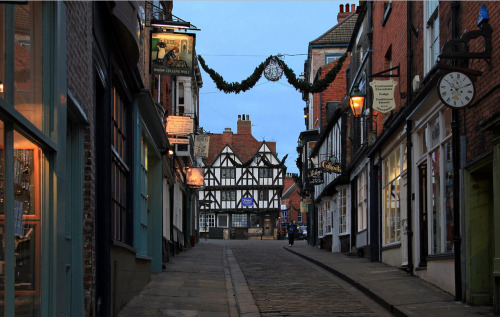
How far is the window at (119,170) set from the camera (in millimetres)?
9594

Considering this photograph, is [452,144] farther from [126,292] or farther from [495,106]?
[126,292]

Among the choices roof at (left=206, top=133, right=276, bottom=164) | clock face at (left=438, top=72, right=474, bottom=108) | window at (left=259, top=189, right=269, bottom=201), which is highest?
roof at (left=206, top=133, right=276, bottom=164)

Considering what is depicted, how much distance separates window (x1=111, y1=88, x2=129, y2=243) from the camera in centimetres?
959

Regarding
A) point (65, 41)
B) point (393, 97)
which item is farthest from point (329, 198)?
point (65, 41)

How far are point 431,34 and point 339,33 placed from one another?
26827 millimetres

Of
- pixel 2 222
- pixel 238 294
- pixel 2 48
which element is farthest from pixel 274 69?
pixel 2 222

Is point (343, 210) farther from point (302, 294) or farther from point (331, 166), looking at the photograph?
point (302, 294)

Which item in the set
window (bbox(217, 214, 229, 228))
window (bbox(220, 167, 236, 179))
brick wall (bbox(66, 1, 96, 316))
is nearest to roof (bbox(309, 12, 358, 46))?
window (bbox(220, 167, 236, 179))

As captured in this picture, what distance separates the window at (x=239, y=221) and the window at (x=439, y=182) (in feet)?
169

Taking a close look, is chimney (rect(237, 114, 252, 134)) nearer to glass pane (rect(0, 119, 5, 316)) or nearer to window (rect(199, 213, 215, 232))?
window (rect(199, 213, 215, 232))

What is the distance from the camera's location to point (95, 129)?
8.28 metres

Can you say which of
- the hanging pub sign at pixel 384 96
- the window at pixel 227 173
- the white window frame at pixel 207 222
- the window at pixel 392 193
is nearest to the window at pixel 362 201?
the window at pixel 392 193

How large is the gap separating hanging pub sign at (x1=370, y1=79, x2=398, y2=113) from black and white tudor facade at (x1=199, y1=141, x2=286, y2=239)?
1917 inches

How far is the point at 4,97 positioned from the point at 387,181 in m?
14.6
